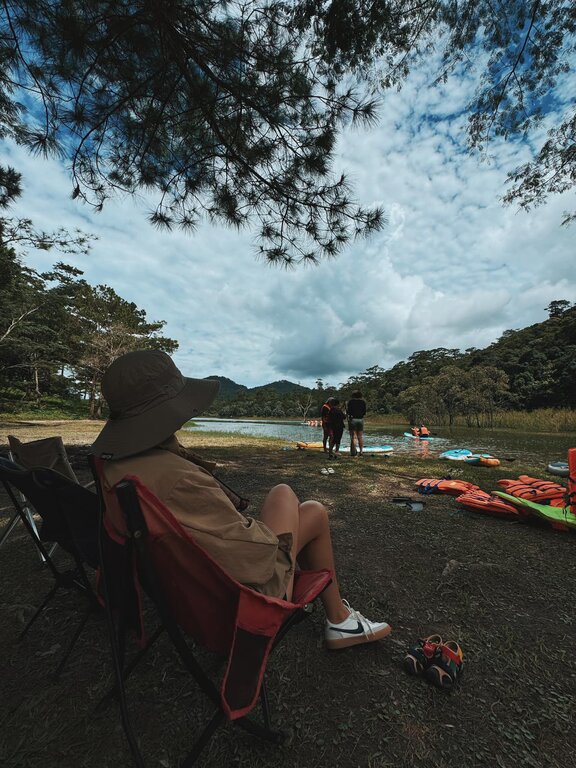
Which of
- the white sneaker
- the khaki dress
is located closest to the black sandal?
the white sneaker

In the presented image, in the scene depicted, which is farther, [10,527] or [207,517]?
[10,527]

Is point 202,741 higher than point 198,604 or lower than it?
lower

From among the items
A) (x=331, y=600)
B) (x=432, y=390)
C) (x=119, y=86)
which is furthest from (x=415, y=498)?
(x=432, y=390)

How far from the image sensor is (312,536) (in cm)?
180

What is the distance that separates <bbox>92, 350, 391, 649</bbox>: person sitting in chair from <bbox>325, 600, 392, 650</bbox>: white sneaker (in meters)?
0.68

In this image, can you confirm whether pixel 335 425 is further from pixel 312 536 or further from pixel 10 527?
pixel 10 527

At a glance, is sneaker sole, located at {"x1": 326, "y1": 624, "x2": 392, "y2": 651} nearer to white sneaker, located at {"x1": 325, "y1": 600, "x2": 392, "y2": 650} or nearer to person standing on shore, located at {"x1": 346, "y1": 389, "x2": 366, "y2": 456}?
white sneaker, located at {"x1": 325, "y1": 600, "x2": 392, "y2": 650}

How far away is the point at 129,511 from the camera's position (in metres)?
0.95

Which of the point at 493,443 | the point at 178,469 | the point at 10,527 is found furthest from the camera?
the point at 493,443

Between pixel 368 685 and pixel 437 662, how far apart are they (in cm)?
36

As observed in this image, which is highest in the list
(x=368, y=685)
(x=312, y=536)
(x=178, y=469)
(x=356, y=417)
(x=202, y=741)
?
(x=356, y=417)

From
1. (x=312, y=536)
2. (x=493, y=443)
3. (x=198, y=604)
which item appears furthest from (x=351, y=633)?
(x=493, y=443)

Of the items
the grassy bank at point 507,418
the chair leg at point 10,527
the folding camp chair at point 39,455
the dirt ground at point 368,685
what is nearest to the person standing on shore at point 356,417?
the dirt ground at point 368,685

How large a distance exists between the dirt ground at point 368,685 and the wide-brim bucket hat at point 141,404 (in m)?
1.19
